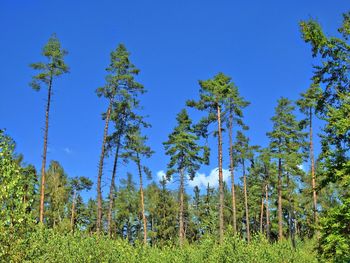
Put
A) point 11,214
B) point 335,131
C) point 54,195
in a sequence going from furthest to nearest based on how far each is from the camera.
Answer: point 54,195
point 335,131
point 11,214

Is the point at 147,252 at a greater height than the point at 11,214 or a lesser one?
lesser

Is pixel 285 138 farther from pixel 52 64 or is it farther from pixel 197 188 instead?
pixel 197 188

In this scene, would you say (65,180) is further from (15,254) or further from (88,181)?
(15,254)

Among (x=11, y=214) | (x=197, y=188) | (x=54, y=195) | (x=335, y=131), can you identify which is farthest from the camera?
(x=197, y=188)

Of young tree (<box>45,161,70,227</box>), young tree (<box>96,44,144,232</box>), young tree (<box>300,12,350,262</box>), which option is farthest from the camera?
young tree (<box>45,161,70,227</box>)

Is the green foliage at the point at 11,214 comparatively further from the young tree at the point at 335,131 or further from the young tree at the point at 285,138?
the young tree at the point at 285,138

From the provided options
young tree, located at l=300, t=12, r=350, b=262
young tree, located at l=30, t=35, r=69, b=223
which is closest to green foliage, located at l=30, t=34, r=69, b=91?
young tree, located at l=30, t=35, r=69, b=223

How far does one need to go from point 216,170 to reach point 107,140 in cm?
880

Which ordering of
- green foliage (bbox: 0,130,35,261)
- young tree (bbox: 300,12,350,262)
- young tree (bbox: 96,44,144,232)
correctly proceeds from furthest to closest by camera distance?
young tree (bbox: 96,44,144,232) < young tree (bbox: 300,12,350,262) < green foliage (bbox: 0,130,35,261)

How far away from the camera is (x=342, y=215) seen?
14.2 meters

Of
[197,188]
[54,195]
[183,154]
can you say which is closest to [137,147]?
[183,154]

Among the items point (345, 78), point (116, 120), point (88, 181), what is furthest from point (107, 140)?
point (88, 181)

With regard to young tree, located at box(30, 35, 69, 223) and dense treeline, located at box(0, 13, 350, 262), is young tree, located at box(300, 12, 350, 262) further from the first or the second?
young tree, located at box(30, 35, 69, 223)

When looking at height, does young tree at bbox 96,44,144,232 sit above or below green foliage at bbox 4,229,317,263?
above
